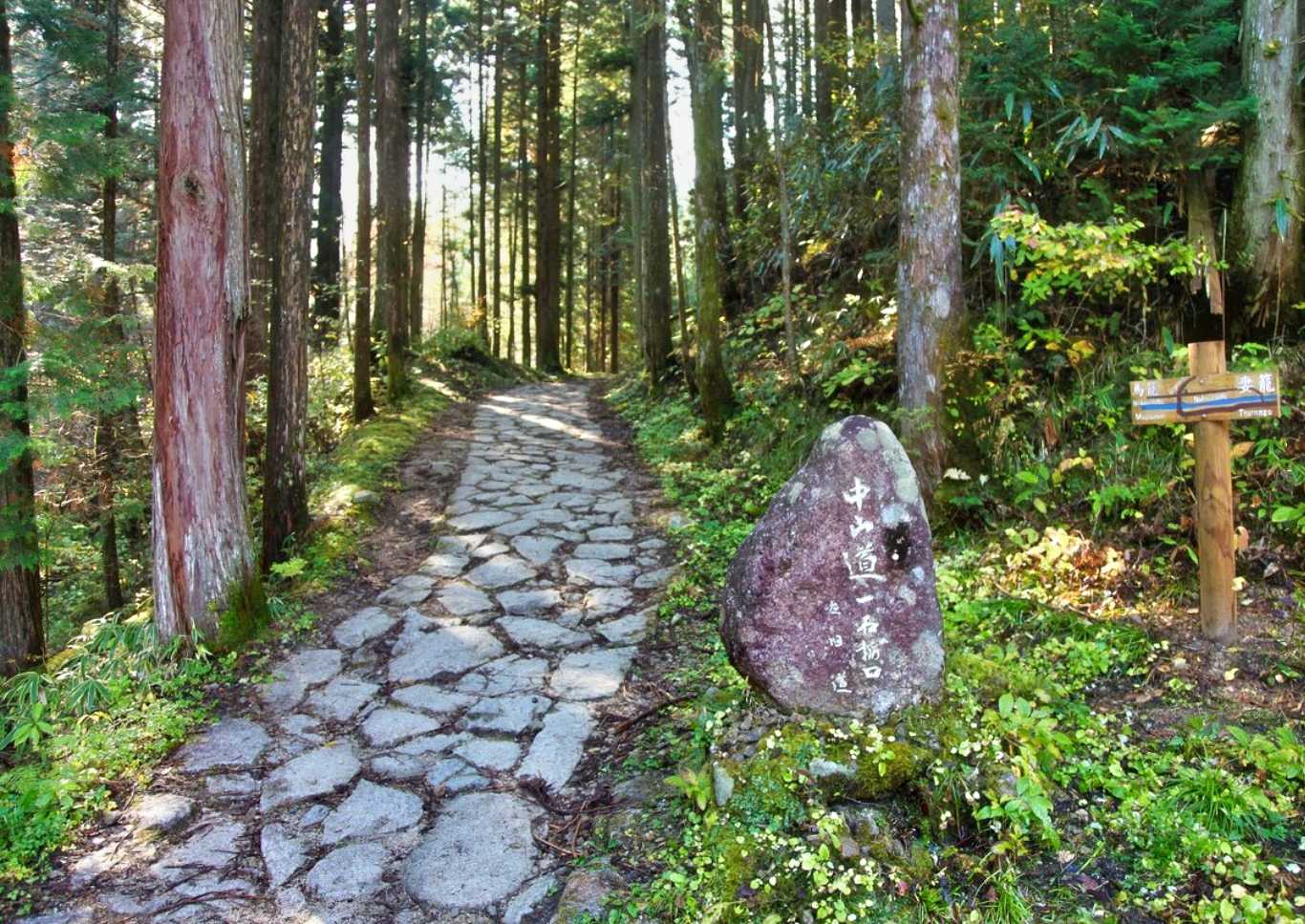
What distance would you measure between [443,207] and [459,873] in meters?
30.7

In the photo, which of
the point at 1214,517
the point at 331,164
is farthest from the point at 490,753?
the point at 331,164

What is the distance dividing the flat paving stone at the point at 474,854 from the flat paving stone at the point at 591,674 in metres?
0.99

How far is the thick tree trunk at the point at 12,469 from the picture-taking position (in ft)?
20.0

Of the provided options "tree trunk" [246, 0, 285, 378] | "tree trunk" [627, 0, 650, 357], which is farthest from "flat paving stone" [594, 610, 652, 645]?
"tree trunk" [627, 0, 650, 357]

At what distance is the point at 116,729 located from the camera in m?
4.22

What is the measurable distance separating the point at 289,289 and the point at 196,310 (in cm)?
176

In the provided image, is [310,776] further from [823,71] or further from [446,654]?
[823,71]

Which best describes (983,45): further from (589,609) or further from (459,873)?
(459,873)

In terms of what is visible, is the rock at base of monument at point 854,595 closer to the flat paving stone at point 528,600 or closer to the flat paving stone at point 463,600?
the flat paving stone at point 528,600

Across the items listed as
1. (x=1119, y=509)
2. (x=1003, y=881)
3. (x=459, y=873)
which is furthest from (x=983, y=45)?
(x=459, y=873)

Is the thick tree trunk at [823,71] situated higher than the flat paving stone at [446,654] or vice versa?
the thick tree trunk at [823,71]

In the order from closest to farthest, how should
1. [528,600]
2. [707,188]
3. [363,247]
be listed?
[528,600] < [707,188] < [363,247]

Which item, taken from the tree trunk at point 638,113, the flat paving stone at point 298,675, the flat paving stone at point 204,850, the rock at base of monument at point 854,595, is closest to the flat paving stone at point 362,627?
the flat paving stone at point 298,675

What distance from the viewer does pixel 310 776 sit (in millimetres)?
3949
